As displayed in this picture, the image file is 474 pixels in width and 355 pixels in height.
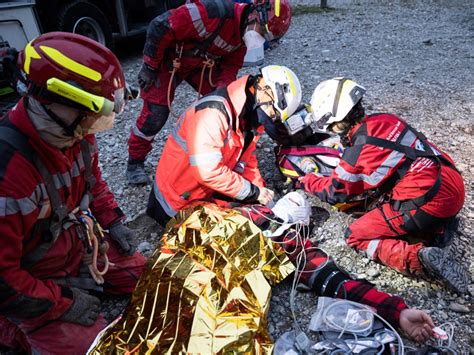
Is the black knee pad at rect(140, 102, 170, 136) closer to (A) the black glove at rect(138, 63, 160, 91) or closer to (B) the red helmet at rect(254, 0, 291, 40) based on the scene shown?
(A) the black glove at rect(138, 63, 160, 91)

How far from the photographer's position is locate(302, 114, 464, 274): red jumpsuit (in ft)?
9.23

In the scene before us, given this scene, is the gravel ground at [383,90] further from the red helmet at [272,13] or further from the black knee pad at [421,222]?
the red helmet at [272,13]

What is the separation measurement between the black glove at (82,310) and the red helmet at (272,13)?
2.90 meters

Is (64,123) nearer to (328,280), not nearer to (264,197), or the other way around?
(264,197)

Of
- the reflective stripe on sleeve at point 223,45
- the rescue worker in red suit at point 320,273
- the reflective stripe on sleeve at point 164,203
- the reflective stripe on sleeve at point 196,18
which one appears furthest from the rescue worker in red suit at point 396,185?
the reflective stripe on sleeve at point 164,203

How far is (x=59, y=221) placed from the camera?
1995 millimetres

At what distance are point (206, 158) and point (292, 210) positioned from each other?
32.9 inches

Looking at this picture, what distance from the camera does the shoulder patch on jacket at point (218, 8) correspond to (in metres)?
3.54

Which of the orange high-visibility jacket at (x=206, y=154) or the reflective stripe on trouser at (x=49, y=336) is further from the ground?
the orange high-visibility jacket at (x=206, y=154)

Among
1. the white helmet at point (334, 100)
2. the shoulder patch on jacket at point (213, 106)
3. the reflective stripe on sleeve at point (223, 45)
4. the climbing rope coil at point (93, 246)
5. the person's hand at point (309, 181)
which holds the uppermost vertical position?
the reflective stripe on sleeve at point (223, 45)

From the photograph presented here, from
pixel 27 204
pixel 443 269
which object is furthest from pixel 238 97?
pixel 443 269

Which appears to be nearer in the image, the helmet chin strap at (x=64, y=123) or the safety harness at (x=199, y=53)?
the helmet chin strap at (x=64, y=123)

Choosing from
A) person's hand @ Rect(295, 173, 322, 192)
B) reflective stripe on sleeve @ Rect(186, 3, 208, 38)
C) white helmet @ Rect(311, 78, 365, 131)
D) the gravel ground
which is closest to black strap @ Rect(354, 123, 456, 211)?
white helmet @ Rect(311, 78, 365, 131)

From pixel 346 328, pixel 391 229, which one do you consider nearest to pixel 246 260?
pixel 346 328
